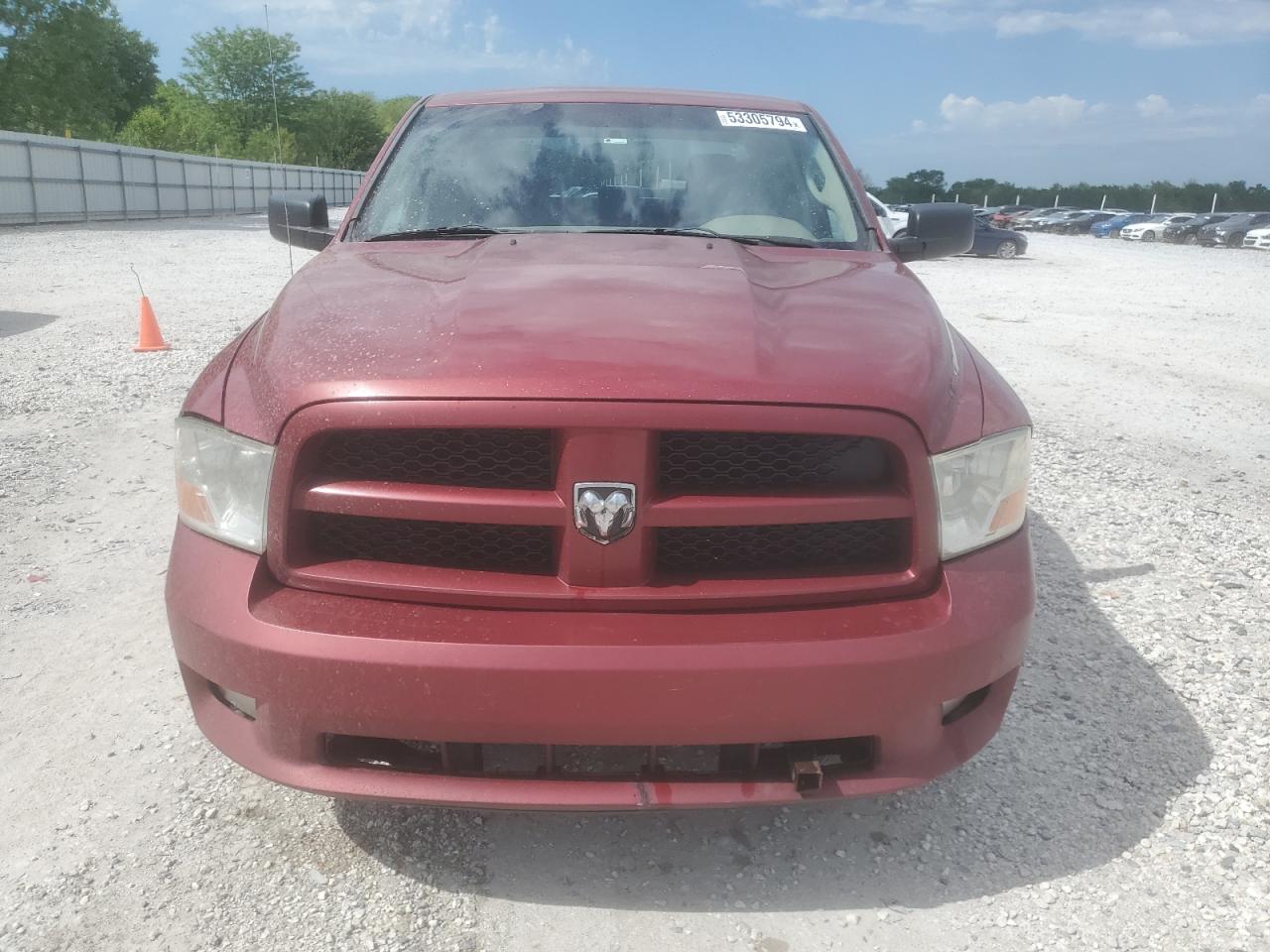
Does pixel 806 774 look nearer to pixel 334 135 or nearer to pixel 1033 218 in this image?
pixel 1033 218

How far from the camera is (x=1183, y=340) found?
1106 cm

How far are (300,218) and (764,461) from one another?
2.50 meters

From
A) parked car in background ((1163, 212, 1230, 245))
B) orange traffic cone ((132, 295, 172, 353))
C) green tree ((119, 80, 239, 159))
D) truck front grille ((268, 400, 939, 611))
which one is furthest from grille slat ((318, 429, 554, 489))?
green tree ((119, 80, 239, 159))

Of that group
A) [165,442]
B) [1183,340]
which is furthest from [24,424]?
[1183,340]

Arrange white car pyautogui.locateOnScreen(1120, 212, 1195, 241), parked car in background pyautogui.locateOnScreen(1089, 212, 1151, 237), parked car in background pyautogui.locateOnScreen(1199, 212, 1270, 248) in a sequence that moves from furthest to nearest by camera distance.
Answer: parked car in background pyautogui.locateOnScreen(1089, 212, 1151, 237)
white car pyautogui.locateOnScreen(1120, 212, 1195, 241)
parked car in background pyautogui.locateOnScreen(1199, 212, 1270, 248)

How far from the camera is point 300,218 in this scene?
3734mm

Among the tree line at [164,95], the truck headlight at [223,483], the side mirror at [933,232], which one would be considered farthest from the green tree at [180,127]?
Result: the truck headlight at [223,483]

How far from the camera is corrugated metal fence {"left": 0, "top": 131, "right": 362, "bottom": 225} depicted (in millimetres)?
25016

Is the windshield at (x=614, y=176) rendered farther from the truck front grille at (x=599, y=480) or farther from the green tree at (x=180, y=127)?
the green tree at (x=180, y=127)

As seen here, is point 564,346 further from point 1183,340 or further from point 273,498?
point 1183,340

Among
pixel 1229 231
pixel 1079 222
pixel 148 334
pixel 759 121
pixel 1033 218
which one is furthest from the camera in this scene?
pixel 1033 218

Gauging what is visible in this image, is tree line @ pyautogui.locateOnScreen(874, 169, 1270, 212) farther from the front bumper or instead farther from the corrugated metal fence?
the front bumper

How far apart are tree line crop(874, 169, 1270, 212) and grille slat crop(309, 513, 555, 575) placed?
53.5m

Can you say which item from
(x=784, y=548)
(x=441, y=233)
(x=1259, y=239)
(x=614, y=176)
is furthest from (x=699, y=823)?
(x=1259, y=239)
